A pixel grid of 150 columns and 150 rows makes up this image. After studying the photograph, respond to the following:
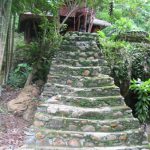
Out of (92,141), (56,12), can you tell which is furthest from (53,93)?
(56,12)

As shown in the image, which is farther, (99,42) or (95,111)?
(99,42)

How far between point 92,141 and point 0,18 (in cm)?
355

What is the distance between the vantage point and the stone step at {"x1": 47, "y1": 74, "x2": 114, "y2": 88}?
692 centimetres

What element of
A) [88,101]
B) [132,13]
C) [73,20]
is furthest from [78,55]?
[132,13]

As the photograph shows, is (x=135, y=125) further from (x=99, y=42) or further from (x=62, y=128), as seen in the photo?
(x=99, y=42)

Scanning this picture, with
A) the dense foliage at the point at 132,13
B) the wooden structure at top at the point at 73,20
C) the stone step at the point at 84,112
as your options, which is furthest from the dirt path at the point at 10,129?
→ the dense foliage at the point at 132,13

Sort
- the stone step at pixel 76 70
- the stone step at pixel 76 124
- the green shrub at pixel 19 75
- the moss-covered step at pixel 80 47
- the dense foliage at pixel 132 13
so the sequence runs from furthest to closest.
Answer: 1. the dense foliage at pixel 132 13
2. the green shrub at pixel 19 75
3. the moss-covered step at pixel 80 47
4. the stone step at pixel 76 70
5. the stone step at pixel 76 124

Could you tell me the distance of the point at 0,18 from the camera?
7.08 metres

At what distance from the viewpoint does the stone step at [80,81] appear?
6922 millimetres

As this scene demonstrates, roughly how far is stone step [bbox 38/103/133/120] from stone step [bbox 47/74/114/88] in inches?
29.1

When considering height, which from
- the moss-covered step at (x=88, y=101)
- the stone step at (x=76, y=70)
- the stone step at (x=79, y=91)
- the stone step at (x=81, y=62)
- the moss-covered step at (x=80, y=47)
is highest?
the moss-covered step at (x=80, y=47)

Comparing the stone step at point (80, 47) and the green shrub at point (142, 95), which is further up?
the stone step at point (80, 47)

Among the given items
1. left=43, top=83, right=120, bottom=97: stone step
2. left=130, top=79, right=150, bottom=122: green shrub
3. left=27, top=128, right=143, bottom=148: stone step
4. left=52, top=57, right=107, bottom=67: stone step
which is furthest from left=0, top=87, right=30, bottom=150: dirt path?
left=130, top=79, right=150, bottom=122: green shrub

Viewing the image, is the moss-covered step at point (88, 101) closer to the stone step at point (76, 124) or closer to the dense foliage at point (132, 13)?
the stone step at point (76, 124)
